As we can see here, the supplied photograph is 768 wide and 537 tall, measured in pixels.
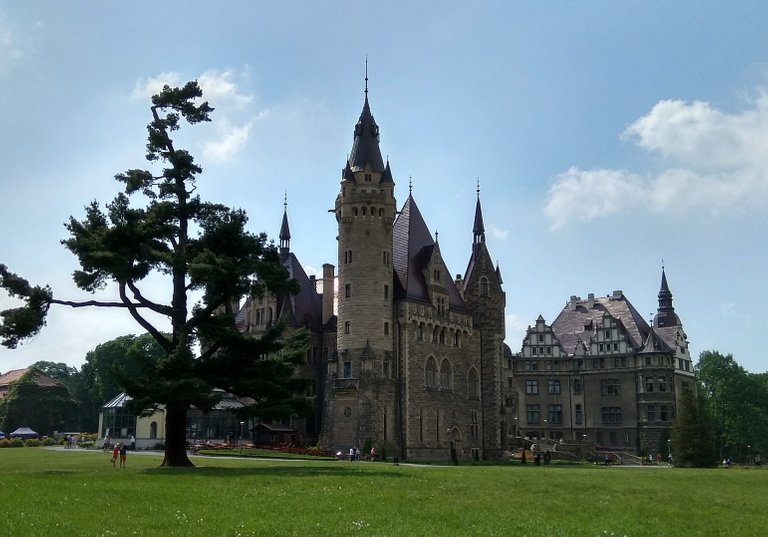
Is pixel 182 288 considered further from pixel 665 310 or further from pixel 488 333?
pixel 665 310

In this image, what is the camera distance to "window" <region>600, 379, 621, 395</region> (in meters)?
88.0

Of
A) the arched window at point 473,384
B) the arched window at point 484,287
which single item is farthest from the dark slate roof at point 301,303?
the arched window at point 484,287

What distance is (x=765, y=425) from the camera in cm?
8769

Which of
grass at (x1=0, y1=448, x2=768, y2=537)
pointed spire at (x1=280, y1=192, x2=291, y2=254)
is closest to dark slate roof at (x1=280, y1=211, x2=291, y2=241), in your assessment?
pointed spire at (x1=280, y1=192, x2=291, y2=254)

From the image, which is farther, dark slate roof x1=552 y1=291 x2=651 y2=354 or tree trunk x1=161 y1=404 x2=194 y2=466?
dark slate roof x1=552 y1=291 x2=651 y2=354

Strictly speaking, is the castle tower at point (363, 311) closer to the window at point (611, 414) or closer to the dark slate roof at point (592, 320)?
the window at point (611, 414)

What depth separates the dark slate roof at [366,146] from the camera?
6391cm

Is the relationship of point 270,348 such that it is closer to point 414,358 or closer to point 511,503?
point 511,503

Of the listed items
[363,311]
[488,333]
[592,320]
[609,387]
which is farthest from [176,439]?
[592,320]

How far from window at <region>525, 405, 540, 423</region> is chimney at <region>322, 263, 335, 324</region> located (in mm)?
34404

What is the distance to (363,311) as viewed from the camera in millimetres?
60219

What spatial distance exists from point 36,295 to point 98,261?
9.71 feet

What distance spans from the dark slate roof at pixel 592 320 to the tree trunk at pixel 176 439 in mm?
64634

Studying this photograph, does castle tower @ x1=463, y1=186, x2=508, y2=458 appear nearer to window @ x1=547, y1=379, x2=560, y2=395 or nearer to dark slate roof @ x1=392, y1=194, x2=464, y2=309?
dark slate roof @ x1=392, y1=194, x2=464, y2=309
